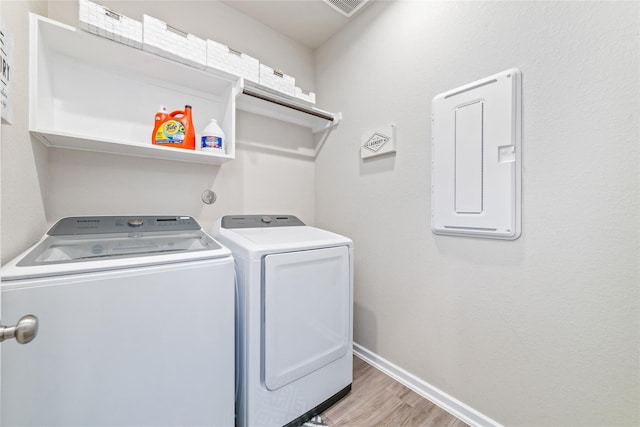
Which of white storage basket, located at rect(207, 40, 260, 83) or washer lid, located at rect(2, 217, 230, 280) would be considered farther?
white storage basket, located at rect(207, 40, 260, 83)

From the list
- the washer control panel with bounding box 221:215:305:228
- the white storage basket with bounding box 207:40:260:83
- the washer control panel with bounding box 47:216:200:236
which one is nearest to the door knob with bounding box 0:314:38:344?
the washer control panel with bounding box 47:216:200:236

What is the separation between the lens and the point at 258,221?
2.04 meters

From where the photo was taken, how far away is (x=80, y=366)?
900 mm

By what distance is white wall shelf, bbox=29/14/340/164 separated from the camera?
4.30 ft

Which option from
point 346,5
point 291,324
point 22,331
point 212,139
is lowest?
point 291,324

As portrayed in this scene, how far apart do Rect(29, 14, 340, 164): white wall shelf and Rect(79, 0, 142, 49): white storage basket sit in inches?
2.1

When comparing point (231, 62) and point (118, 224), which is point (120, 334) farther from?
point (231, 62)

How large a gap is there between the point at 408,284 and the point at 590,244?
3.15 feet

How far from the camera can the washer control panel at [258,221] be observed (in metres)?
1.87

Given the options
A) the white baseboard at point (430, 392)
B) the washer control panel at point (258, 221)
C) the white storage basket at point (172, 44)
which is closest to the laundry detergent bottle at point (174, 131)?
the white storage basket at point (172, 44)

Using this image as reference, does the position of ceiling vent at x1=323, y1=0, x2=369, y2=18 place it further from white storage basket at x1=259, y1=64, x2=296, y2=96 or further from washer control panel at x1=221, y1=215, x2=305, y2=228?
washer control panel at x1=221, y1=215, x2=305, y2=228

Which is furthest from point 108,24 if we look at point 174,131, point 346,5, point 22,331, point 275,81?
point 346,5

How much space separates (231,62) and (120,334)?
5.45 ft

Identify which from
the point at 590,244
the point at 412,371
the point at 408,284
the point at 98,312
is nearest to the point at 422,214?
the point at 408,284
